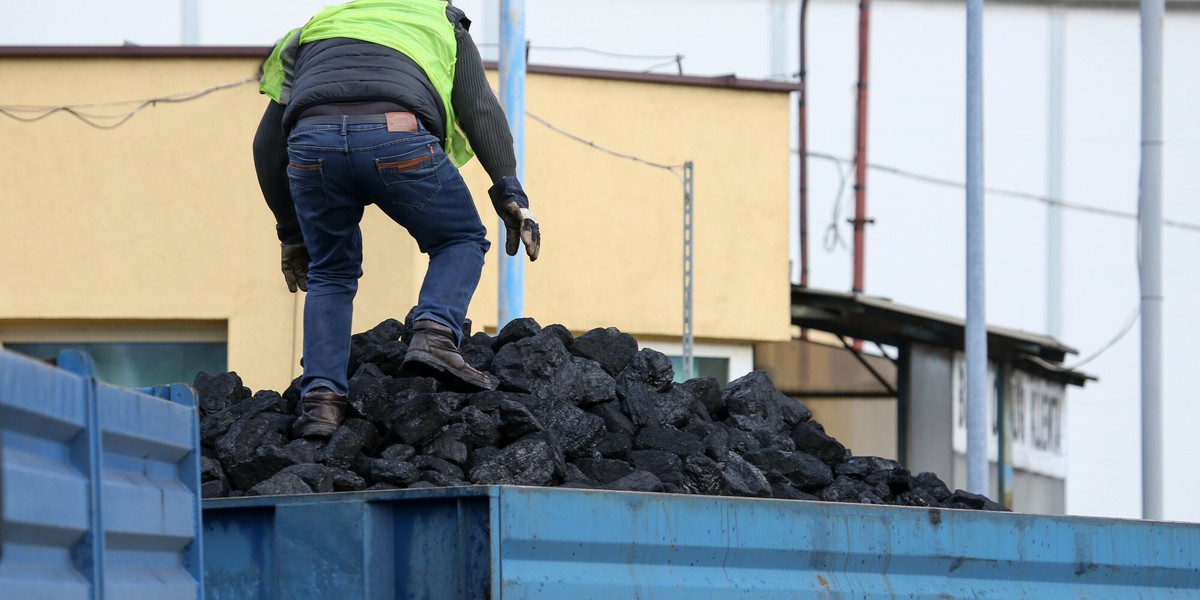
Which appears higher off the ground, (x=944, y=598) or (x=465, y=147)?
(x=465, y=147)

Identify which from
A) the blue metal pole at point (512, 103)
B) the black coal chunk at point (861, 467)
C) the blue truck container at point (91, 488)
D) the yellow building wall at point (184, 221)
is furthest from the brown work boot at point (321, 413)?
the yellow building wall at point (184, 221)

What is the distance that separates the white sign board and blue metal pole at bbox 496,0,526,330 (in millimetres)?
6694

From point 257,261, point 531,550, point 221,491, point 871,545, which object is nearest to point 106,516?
point 531,550

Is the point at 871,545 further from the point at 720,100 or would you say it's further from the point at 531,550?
the point at 720,100

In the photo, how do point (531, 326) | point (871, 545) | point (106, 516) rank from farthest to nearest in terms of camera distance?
point (531, 326)
point (871, 545)
point (106, 516)

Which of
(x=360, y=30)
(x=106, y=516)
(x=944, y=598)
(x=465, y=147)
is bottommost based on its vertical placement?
(x=944, y=598)

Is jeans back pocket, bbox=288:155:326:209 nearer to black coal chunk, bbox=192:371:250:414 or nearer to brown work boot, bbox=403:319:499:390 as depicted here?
brown work boot, bbox=403:319:499:390

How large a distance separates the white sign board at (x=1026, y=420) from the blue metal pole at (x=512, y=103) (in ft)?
22.0

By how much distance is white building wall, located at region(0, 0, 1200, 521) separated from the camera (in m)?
21.0

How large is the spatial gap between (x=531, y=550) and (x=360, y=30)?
2070 mm

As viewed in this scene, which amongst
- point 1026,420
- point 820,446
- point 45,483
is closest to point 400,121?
point 820,446

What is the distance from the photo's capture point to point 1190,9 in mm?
22922

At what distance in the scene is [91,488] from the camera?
2875 millimetres

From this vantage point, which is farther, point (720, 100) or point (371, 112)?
point (720, 100)
